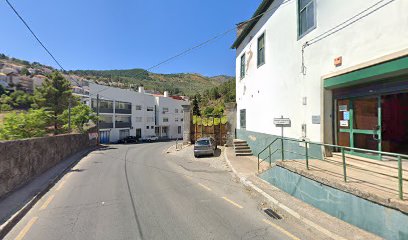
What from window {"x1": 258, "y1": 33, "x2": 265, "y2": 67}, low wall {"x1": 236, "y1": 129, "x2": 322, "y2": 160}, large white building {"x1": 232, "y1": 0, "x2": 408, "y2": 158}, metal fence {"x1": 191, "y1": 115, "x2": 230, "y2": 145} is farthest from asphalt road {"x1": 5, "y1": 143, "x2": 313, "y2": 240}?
metal fence {"x1": 191, "y1": 115, "x2": 230, "y2": 145}

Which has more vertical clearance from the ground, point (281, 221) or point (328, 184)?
point (328, 184)

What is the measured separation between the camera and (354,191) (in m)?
5.37

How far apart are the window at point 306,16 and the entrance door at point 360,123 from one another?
131 inches

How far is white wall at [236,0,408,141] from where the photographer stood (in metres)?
6.59

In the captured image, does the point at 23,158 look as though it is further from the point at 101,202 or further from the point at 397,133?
the point at 397,133

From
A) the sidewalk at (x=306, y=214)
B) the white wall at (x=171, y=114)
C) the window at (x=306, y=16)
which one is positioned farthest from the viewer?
the white wall at (x=171, y=114)

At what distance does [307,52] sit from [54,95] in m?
43.4

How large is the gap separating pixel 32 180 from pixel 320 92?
13189 mm

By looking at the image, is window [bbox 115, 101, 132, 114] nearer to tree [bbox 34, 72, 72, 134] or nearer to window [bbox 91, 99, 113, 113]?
window [bbox 91, 99, 113, 113]

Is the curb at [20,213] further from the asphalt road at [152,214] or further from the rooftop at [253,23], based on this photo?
the rooftop at [253,23]

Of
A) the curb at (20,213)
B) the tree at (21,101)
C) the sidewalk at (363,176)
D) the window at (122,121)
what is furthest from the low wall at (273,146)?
the tree at (21,101)

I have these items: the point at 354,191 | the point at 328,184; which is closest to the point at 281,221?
the point at 328,184

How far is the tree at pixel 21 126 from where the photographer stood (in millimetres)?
17234

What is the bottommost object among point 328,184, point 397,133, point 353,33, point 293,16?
point 328,184
